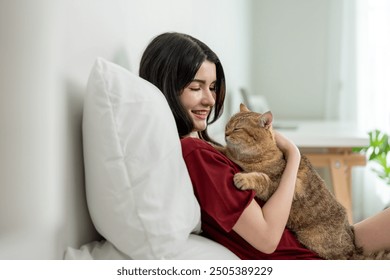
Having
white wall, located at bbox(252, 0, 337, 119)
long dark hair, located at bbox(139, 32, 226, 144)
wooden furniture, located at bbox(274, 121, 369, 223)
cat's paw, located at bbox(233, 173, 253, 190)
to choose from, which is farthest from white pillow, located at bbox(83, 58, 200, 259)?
white wall, located at bbox(252, 0, 337, 119)

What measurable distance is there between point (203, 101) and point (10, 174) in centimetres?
60

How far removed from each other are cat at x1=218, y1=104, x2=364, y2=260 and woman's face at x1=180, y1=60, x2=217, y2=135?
0.08 m

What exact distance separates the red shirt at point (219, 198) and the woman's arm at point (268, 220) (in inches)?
1.2

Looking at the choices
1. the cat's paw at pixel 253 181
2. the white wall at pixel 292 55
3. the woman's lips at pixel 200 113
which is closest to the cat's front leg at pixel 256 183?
the cat's paw at pixel 253 181

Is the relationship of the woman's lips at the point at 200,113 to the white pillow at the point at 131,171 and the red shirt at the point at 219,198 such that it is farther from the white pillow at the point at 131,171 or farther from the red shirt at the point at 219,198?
the white pillow at the point at 131,171

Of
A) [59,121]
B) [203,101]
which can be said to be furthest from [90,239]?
[203,101]

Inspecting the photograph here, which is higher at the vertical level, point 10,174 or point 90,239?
point 10,174

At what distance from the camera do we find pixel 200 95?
57.1 inches

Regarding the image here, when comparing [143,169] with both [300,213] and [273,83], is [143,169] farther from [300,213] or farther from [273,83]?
[273,83]

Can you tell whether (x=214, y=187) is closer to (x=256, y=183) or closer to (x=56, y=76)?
(x=256, y=183)

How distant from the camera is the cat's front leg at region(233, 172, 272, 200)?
4.04ft

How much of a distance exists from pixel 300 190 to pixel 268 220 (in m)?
0.22

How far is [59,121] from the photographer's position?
3.47ft

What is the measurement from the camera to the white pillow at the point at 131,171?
106 centimetres
